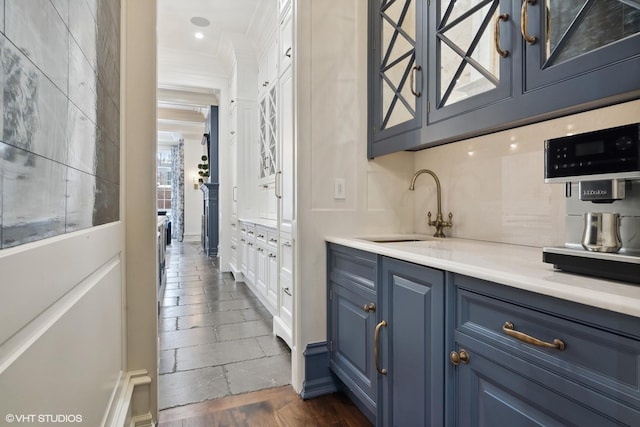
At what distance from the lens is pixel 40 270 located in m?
0.62

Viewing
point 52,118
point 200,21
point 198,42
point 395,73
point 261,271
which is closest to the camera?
point 52,118

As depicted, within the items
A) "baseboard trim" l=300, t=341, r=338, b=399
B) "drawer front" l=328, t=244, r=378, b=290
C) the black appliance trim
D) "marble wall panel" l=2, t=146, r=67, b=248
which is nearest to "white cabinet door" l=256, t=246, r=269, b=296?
"baseboard trim" l=300, t=341, r=338, b=399

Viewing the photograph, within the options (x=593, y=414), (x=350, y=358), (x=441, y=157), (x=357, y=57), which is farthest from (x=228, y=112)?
(x=593, y=414)

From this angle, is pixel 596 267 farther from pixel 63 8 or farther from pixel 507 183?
pixel 63 8

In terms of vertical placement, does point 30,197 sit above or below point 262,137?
below

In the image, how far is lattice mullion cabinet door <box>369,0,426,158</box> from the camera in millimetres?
1624

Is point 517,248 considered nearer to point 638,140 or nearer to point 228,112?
point 638,140

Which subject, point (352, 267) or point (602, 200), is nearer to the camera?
point (602, 200)

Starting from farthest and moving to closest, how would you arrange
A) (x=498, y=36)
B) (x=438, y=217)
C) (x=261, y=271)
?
1. (x=261, y=271)
2. (x=438, y=217)
3. (x=498, y=36)

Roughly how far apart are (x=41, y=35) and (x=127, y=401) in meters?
1.46

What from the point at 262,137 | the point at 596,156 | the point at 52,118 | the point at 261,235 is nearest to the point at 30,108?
the point at 52,118

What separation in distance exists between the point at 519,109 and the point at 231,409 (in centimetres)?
193

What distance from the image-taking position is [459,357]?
1019 millimetres

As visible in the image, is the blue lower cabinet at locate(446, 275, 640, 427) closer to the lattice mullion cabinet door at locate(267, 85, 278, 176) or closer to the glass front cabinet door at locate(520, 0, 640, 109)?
the glass front cabinet door at locate(520, 0, 640, 109)
